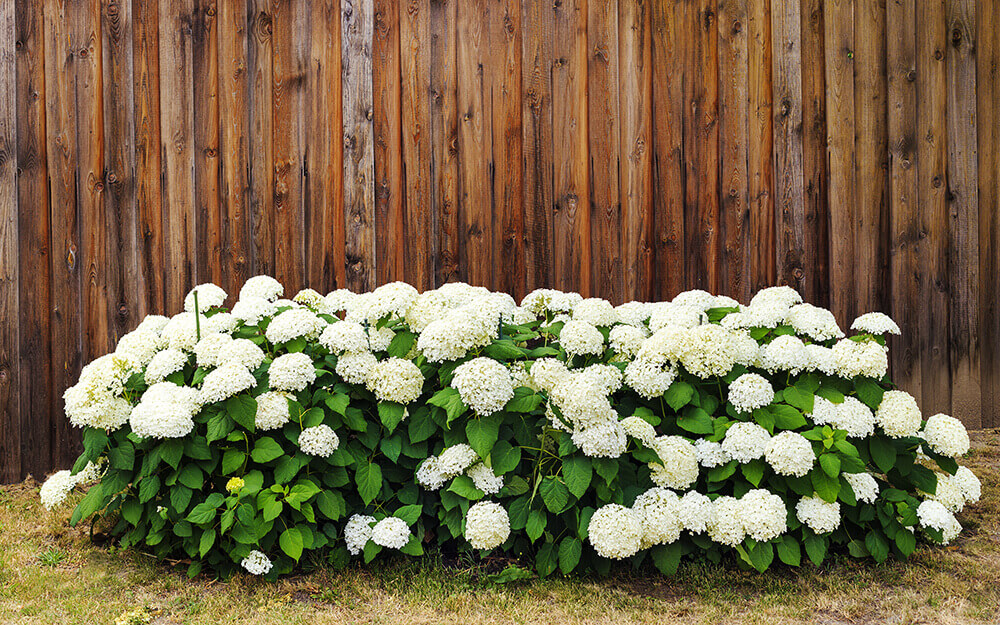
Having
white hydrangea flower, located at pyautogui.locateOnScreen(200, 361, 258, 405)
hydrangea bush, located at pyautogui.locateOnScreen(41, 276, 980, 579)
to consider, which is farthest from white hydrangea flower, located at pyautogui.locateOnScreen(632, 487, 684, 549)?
white hydrangea flower, located at pyautogui.locateOnScreen(200, 361, 258, 405)

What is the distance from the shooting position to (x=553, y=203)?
3.22m

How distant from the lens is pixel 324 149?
3.18 meters

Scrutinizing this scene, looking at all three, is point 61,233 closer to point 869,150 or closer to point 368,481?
point 368,481

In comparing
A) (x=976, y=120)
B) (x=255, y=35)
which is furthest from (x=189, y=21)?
Result: (x=976, y=120)

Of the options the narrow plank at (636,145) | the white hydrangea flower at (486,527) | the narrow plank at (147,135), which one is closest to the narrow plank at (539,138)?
the narrow plank at (636,145)

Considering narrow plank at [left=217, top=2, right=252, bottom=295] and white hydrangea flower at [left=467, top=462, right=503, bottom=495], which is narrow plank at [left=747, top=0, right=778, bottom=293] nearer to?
white hydrangea flower at [left=467, top=462, right=503, bottom=495]

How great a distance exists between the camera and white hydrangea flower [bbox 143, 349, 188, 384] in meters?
→ 2.23

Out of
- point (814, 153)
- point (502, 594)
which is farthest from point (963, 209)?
point (502, 594)

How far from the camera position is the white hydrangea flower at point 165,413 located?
2.03m

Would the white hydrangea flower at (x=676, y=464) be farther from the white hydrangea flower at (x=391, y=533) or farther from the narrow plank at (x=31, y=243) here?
the narrow plank at (x=31, y=243)

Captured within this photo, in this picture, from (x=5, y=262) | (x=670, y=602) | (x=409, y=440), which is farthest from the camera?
(x=5, y=262)

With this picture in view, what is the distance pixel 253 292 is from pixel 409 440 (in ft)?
2.78

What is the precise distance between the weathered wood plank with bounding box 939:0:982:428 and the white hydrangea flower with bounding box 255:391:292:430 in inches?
124

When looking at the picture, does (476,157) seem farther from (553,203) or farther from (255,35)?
(255,35)
